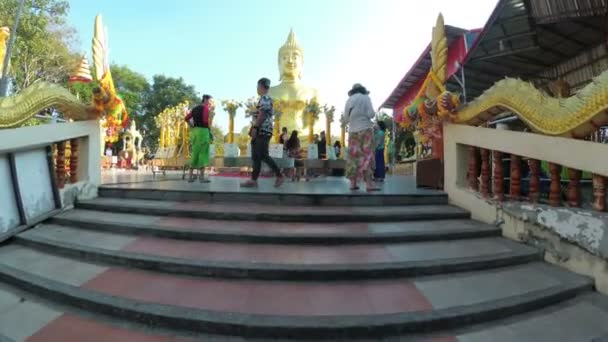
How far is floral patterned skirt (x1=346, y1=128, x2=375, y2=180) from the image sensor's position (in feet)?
17.2

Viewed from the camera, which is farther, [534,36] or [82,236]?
[534,36]

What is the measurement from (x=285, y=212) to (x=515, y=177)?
2.50 m

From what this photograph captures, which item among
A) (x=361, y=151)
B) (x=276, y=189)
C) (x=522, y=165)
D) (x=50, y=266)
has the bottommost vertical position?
(x=50, y=266)

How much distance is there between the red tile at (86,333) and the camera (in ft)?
6.15

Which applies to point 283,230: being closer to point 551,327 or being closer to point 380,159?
point 551,327

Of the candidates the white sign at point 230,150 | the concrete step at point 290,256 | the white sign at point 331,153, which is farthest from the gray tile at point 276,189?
the white sign at point 331,153

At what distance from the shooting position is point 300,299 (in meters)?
2.16

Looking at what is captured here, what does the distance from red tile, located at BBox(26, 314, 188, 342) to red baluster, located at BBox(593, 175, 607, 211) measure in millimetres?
3355

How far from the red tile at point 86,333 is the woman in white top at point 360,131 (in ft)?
12.5

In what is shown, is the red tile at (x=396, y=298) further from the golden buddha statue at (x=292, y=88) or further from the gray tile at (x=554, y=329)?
the golden buddha statue at (x=292, y=88)

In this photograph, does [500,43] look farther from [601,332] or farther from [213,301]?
[213,301]

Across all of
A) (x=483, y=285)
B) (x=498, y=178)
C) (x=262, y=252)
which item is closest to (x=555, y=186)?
(x=498, y=178)

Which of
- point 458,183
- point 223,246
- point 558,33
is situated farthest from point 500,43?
point 223,246

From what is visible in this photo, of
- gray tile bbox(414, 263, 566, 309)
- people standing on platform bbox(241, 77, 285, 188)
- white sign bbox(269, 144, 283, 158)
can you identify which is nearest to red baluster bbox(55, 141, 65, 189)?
people standing on platform bbox(241, 77, 285, 188)
